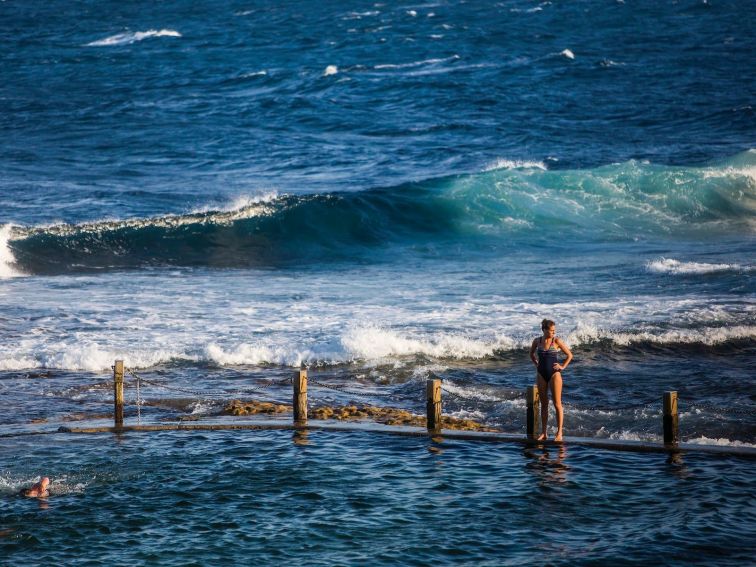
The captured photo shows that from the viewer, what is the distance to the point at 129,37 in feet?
238

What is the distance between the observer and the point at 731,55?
59562 mm

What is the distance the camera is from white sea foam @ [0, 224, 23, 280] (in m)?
31.5

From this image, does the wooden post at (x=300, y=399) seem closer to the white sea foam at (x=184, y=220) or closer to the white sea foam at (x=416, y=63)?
the white sea foam at (x=184, y=220)

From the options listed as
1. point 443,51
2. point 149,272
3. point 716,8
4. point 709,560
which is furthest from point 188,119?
point 709,560

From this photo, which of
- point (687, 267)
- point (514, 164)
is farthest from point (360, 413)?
point (514, 164)

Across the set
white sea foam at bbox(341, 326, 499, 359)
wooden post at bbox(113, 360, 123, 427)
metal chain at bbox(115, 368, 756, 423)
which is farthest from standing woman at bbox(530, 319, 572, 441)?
wooden post at bbox(113, 360, 123, 427)

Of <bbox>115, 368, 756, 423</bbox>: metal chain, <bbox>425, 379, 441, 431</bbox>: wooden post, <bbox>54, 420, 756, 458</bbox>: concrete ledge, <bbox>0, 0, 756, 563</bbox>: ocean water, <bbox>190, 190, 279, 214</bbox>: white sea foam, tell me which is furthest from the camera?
<bbox>190, 190, 279, 214</bbox>: white sea foam

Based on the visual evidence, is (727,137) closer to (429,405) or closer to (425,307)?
(425,307)

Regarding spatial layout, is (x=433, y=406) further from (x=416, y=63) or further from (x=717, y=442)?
(x=416, y=63)

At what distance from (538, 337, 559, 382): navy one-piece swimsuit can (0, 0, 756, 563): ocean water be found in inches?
52.9

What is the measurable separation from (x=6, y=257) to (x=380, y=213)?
1264 centimetres

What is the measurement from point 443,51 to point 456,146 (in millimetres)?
18212

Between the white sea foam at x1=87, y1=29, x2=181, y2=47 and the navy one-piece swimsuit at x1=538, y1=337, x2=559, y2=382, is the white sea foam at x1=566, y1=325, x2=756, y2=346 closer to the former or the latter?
the navy one-piece swimsuit at x1=538, y1=337, x2=559, y2=382

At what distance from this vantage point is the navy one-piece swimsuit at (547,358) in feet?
51.1
